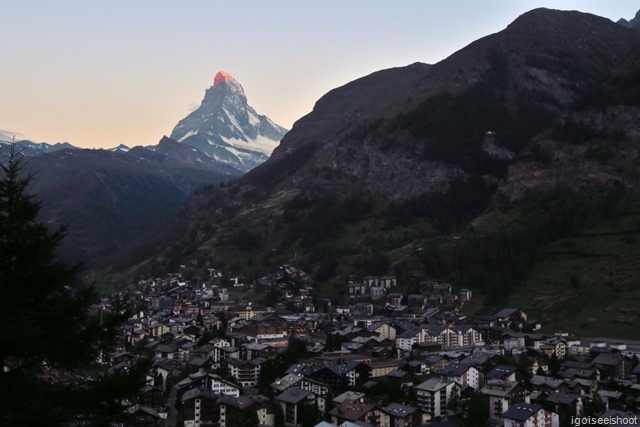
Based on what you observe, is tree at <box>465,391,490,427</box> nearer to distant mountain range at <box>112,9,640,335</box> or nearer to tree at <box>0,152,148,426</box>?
distant mountain range at <box>112,9,640,335</box>

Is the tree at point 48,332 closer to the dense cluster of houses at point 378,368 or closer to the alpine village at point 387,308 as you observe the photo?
the alpine village at point 387,308

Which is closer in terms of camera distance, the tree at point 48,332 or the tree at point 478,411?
the tree at point 48,332

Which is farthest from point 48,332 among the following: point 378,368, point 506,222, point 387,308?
point 506,222

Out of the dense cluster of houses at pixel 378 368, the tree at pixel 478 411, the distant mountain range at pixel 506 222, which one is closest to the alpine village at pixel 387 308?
the tree at pixel 478 411

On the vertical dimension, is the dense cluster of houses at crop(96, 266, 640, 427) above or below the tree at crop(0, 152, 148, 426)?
below

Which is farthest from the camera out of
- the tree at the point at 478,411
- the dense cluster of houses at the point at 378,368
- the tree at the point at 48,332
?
the dense cluster of houses at the point at 378,368

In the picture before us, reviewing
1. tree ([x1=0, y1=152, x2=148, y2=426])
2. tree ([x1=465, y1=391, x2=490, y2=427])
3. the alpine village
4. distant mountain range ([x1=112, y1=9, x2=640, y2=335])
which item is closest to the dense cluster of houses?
tree ([x1=465, y1=391, x2=490, y2=427])

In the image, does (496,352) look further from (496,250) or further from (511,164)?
(511,164)
